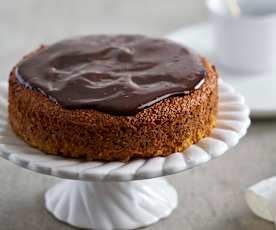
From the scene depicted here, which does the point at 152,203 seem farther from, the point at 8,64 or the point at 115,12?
the point at 115,12

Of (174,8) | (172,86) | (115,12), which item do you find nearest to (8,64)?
(115,12)

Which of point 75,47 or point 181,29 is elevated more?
point 75,47

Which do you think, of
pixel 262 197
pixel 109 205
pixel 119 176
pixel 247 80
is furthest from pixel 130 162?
pixel 247 80

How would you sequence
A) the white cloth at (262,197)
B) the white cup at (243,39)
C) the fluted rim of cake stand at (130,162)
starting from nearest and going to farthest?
the fluted rim of cake stand at (130,162) → the white cloth at (262,197) → the white cup at (243,39)

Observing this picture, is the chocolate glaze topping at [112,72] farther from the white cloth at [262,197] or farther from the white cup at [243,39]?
the white cup at [243,39]

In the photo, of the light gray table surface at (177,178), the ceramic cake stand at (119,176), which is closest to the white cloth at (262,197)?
the light gray table surface at (177,178)

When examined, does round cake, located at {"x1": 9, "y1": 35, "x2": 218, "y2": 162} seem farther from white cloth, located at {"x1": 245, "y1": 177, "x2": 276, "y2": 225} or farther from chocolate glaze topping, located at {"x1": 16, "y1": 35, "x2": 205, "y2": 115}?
white cloth, located at {"x1": 245, "y1": 177, "x2": 276, "y2": 225}
